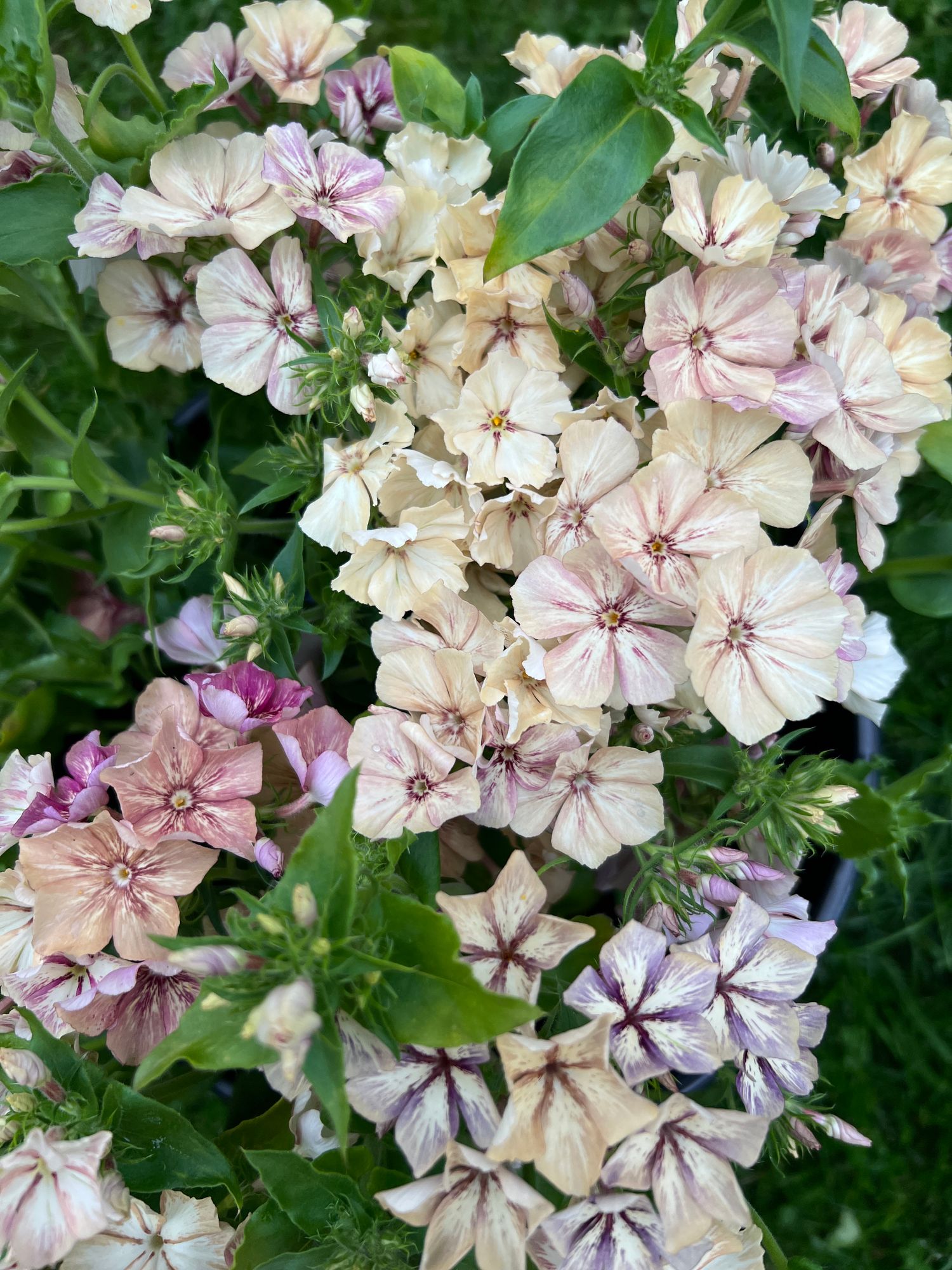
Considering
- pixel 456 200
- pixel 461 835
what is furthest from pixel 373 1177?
pixel 456 200

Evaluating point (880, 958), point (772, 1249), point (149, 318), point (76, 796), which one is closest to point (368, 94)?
point (149, 318)

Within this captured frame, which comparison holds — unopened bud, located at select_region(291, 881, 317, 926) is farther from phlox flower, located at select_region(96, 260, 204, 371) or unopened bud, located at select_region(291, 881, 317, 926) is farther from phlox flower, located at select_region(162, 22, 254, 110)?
phlox flower, located at select_region(162, 22, 254, 110)

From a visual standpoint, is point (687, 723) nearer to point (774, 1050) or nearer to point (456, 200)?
point (774, 1050)

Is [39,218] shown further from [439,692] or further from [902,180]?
[902,180]

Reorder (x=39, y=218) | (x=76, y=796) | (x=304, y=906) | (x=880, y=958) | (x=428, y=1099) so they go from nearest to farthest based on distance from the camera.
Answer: (x=304, y=906) < (x=428, y=1099) < (x=76, y=796) < (x=39, y=218) < (x=880, y=958)

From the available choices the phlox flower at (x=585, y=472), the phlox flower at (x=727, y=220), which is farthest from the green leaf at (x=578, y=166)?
the phlox flower at (x=585, y=472)

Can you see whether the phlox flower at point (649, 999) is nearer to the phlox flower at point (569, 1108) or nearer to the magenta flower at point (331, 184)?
the phlox flower at point (569, 1108)
